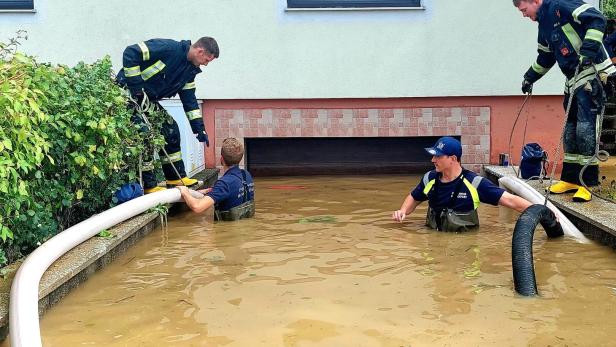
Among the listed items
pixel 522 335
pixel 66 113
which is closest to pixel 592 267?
pixel 522 335

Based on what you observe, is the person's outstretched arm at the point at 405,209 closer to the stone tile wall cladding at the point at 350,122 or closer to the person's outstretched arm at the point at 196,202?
the person's outstretched arm at the point at 196,202

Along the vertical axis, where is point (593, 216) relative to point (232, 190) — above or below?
below

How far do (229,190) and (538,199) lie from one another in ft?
9.39

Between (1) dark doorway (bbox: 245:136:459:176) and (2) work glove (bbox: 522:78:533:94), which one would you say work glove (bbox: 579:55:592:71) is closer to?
(2) work glove (bbox: 522:78:533:94)

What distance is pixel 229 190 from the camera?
6664mm

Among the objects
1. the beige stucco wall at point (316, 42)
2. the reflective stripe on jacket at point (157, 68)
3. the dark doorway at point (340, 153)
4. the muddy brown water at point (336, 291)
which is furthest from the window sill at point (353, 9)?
the muddy brown water at point (336, 291)

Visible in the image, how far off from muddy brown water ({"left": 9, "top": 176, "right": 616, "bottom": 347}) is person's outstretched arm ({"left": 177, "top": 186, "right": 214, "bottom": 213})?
23cm

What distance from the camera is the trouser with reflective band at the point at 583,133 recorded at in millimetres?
6426

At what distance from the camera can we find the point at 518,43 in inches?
390

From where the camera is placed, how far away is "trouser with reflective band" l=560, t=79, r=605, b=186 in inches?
253

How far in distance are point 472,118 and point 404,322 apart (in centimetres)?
700

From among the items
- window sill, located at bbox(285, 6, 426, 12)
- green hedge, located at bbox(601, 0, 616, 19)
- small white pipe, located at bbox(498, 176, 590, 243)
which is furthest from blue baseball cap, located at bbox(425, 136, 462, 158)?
green hedge, located at bbox(601, 0, 616, 19)

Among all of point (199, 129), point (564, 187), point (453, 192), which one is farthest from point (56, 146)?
point (564, 187)

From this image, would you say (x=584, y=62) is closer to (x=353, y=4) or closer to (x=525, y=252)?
(x=525, y=252)
